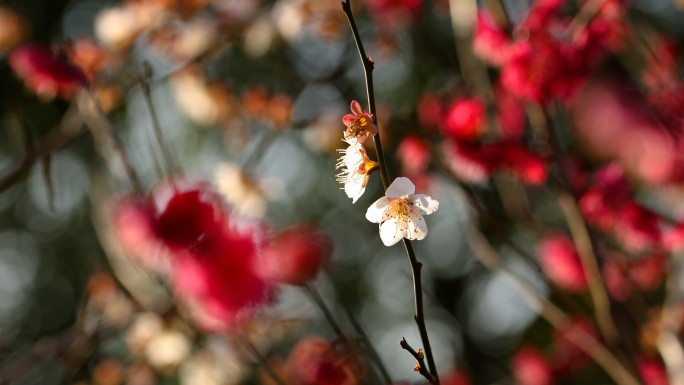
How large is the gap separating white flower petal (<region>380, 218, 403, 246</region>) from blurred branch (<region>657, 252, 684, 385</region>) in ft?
3.39

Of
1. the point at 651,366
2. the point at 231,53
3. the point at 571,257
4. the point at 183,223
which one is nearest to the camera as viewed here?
the point at 183,223

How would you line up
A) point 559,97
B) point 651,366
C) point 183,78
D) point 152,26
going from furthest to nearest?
1. point 183,78
2. point 152,26
3. point 651,366
4. point 559,97

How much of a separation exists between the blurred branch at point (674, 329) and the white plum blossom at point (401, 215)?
3.31ft

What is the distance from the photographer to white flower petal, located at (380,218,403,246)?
567mm

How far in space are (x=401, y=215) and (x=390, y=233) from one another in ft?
0.09

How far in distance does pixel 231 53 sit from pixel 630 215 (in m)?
3.77

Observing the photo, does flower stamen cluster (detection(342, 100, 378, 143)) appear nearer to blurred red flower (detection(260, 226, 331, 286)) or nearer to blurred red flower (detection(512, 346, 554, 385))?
blurred red flower (detection(260, 226, 331, 286))

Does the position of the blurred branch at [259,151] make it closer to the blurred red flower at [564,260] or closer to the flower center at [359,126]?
the blurred red flower at [564,260]

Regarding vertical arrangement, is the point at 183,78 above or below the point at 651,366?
above

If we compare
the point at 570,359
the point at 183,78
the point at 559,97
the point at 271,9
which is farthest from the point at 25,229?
the point at 559,97

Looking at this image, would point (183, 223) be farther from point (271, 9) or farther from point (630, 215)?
point (271, 9)

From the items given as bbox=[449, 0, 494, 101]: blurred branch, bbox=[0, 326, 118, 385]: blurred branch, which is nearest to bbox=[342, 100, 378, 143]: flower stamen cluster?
bbox=[0, 326, 118, 385]: blurred branch

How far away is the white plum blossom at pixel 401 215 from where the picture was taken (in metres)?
0.56

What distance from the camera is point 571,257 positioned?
5.22 ft
